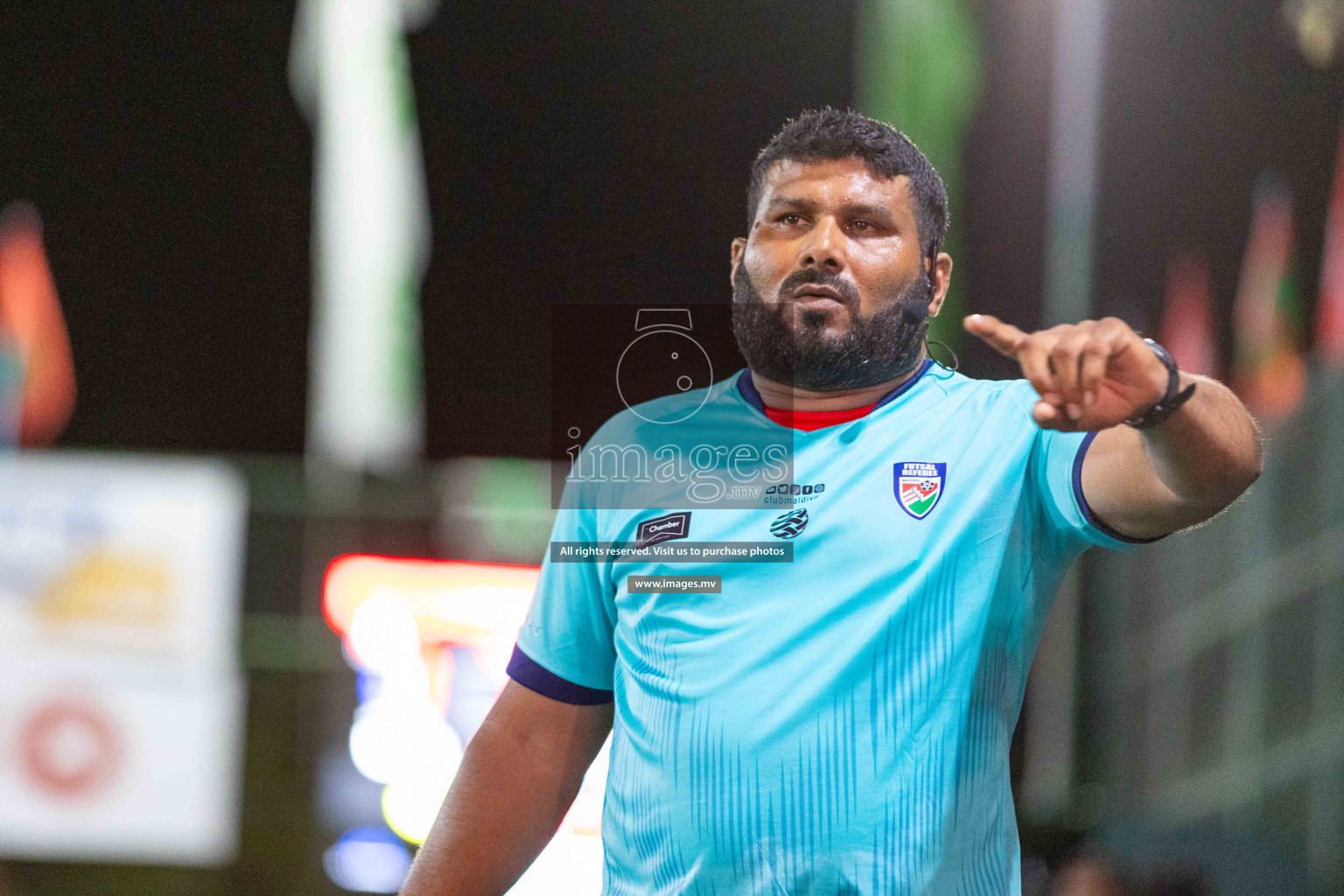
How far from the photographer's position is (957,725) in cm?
167

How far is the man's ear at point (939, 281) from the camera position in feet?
6.84

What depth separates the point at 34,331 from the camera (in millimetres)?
15008

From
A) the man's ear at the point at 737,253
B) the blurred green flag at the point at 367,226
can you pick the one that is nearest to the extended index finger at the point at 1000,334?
the man's ear at the point at 737,253

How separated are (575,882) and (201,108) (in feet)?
40.1

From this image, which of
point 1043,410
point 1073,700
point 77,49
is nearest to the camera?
point 1043,410

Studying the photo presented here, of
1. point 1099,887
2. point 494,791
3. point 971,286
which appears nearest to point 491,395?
point 971,286

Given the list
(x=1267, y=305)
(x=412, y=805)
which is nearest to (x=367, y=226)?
(x=412, y=805)

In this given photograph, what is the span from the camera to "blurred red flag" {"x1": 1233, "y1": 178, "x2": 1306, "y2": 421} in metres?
9.81

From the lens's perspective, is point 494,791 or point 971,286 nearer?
point 494,791

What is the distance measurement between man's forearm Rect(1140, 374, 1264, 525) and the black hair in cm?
57

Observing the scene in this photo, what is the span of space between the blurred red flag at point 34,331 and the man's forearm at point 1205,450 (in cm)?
1441

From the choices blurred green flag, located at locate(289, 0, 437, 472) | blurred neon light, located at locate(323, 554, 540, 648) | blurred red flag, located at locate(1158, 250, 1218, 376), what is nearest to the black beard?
blurred neon light, located at locate(323, 554, 540, 648)

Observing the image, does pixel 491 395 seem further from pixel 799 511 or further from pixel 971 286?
pixel 799 511

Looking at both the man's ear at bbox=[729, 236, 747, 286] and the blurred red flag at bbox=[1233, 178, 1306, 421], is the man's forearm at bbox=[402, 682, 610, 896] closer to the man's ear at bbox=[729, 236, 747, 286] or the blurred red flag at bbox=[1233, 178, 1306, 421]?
the man's ear at bbox=[729, 236, 747, 286]
